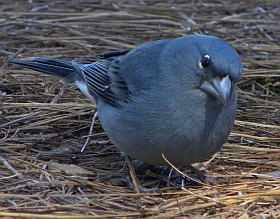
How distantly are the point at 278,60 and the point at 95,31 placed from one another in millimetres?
2784

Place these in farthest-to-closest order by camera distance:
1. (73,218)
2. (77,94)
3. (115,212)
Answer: (77,94) → (115,212) → (73,218)

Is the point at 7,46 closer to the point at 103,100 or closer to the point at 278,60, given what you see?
the point at 103,100

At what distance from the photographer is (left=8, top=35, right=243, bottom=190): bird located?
13.2ft

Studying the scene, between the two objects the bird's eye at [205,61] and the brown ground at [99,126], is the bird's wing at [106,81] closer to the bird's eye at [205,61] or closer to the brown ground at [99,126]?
the brown ground at [99,126]

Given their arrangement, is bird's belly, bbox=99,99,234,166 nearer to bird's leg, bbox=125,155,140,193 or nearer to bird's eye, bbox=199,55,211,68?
bird's leg, bbox=125,155,140,193

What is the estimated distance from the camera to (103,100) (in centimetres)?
502

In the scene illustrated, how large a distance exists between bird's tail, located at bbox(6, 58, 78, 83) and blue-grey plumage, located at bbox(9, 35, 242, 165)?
4.29ft

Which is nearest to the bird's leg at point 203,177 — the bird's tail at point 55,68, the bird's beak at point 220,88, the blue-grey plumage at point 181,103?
the blue-grey plumage at point 181,103

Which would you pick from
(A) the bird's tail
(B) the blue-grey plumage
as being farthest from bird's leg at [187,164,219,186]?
(A) the bird's tail

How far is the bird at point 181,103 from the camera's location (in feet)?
13.2

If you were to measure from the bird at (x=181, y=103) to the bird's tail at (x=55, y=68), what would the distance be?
1.32m

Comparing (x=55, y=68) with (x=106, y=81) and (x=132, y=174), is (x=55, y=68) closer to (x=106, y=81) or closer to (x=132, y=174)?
(x=106, y=81)

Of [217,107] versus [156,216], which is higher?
[217,107]

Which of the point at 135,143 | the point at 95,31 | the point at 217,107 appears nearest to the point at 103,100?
the point at 135,143
